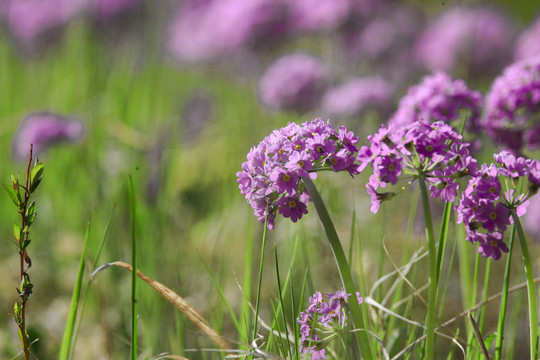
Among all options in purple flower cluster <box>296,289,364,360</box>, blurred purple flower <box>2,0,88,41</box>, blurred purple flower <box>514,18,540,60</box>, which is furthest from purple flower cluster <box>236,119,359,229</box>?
blurred purple flower <box>2,0,88,41</box>

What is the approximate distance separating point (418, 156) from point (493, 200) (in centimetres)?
Answer: 13

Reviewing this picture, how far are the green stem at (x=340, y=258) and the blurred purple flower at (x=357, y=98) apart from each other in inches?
67.6

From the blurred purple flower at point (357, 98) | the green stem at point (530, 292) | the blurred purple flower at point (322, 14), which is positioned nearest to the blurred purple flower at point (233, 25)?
the blurred purple flower at point (322, 14)

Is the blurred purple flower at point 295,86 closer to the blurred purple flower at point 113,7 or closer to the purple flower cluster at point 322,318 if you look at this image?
the blurred purple flower at point 113,7

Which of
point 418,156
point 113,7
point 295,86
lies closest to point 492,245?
point 418,156

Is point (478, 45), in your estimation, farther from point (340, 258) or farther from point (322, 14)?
point (340, 258)

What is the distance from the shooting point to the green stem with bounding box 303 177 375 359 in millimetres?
883

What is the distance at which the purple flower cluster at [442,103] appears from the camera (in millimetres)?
1484

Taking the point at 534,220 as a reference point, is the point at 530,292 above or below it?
below

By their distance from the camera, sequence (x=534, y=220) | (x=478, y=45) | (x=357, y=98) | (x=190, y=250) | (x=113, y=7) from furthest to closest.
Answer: (x=113, y=7) < (x=478, y=45) < (x=357, y=98) < (x=190, y=250) < (x=534, y=220)

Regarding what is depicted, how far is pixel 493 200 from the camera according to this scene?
91cm

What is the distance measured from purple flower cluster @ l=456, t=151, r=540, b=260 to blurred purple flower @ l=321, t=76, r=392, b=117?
5.34 feet

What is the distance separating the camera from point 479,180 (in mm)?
916

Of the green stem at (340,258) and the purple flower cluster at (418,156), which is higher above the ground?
the purple flower cluster at (418,156)
